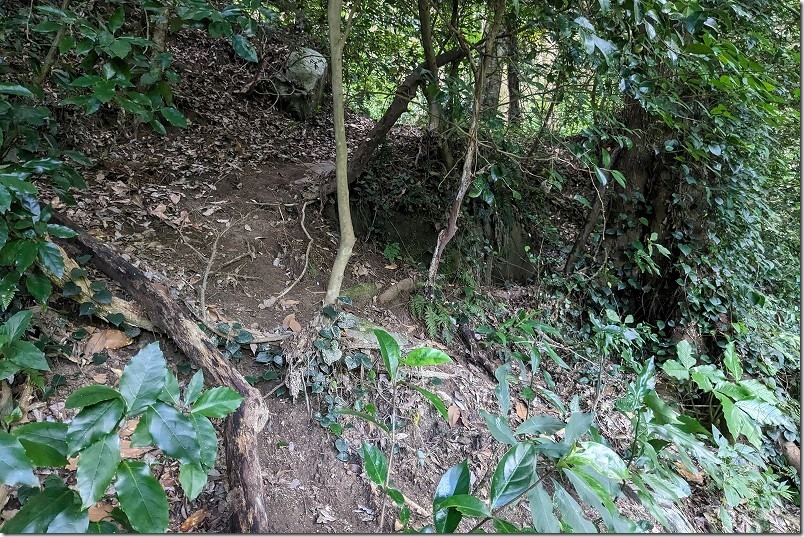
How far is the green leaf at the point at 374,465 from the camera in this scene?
1523 mm

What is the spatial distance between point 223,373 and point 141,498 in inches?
61.1

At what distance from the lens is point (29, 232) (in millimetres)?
1969

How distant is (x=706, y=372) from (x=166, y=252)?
3.72m

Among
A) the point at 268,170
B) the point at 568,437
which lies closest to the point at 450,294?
the point at 268,170

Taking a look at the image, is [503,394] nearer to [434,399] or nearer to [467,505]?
[434,399]

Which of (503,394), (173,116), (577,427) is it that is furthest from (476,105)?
(577,427)

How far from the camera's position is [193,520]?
1982 mm

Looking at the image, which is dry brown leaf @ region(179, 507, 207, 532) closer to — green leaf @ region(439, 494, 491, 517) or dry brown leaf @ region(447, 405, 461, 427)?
green leaf @ region(439, 494, 491, 517)

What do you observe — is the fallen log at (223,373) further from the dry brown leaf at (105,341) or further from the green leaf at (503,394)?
the green leaf at (503,394)

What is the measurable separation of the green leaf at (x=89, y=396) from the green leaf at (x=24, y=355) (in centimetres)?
108

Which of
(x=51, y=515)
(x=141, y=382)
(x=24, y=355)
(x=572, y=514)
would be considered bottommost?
(x=24, y=355)

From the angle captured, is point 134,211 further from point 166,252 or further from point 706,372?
point 706,372

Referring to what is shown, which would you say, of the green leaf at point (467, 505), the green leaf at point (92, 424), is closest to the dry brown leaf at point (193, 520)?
the green leaf at point (92, 424)

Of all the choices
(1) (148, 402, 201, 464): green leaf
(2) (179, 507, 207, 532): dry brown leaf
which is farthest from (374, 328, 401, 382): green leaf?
(2) (179, 507, 207, 532): dry brown leaf
